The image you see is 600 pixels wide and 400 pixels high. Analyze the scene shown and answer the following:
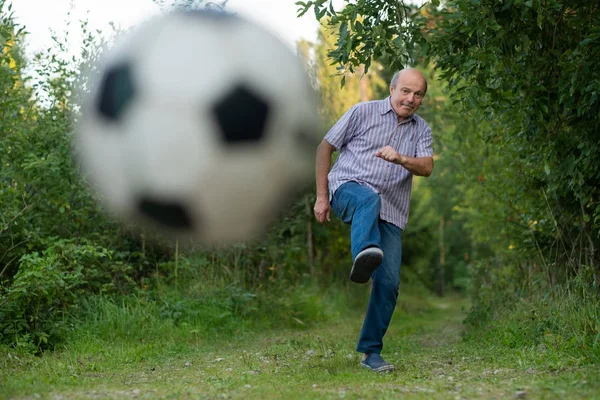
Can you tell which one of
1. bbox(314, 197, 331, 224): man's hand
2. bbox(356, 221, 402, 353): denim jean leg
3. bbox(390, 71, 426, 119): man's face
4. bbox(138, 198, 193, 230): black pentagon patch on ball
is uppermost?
bbox(390, 71, 426, 119): man's face

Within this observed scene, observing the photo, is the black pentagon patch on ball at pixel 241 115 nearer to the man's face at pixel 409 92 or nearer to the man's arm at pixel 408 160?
the man's face at pixel 409 92

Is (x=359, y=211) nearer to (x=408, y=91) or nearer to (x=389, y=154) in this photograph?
(x=389, y=154)

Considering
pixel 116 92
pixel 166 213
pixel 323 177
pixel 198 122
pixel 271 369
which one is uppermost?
pixel 116 92

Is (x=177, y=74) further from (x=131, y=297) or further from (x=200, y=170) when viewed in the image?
(x=131, y=297)

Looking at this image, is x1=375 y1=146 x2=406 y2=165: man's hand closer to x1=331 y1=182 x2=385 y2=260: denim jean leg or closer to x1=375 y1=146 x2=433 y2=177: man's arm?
x1=375 y1=146 x2=433 y2=177: man's arm

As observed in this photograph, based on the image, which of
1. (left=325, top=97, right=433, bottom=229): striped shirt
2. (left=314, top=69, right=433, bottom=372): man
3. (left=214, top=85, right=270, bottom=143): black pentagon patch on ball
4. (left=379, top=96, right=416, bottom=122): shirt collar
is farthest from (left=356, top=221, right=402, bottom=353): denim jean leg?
(left=214, top=85, right=270, bottom=143): black pentagon patch on ball

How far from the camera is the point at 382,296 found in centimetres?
543

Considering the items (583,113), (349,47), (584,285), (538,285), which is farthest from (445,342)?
(349,47)

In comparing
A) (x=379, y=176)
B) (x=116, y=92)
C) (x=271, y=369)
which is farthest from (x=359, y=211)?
(x=116, y=92)

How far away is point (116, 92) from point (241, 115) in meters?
1.04

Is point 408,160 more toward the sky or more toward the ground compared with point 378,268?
more toward the sky

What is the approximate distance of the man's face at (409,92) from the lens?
18.1 ft

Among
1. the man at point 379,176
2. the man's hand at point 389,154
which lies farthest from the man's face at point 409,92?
the man's hand at point 389,154

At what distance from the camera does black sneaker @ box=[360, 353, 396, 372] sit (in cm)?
A: 526
